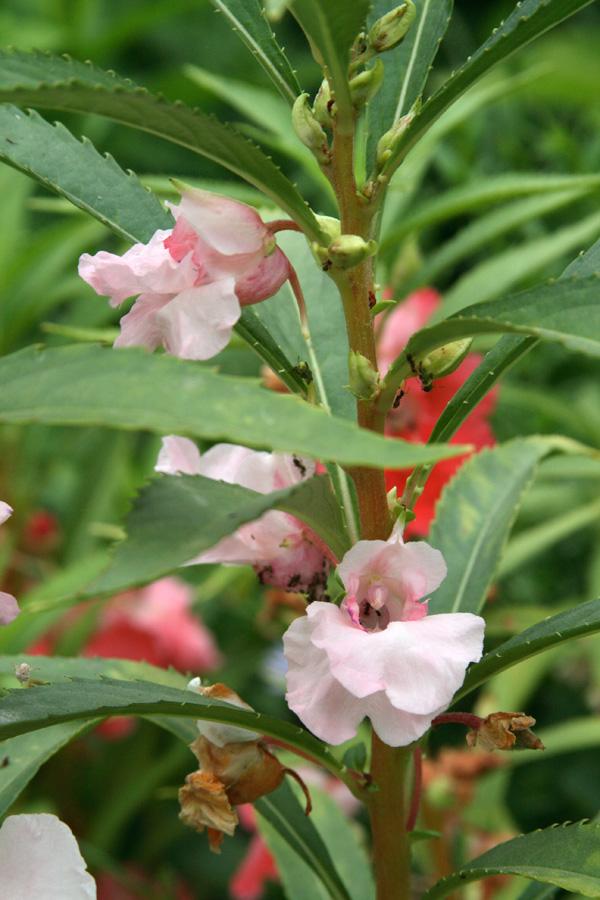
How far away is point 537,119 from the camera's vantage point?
2.19m

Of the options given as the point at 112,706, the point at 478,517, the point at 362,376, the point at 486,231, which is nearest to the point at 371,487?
the point at 362,376

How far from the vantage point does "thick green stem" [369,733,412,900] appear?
0.54 m

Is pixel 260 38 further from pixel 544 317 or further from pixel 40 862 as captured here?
pixel 40 862

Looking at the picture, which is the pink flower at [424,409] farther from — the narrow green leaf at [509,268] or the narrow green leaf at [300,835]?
the narrow green leaf at [300,835]

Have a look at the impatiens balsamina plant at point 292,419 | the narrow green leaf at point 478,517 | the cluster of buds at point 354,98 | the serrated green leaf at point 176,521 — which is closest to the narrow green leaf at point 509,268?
the narrow green leaf at point 478,517

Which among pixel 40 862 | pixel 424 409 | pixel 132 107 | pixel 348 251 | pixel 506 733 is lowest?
pixel 424 409

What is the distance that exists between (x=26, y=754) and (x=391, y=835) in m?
0.23

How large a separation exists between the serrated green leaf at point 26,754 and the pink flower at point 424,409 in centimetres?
50

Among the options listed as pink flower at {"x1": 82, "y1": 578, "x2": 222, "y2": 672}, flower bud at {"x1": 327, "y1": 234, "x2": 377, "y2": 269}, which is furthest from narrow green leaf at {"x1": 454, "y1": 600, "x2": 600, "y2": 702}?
pink flower at {"x1": 82, "y1": 578, "x2": 222, "y2": 672}

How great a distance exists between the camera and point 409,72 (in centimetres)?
58

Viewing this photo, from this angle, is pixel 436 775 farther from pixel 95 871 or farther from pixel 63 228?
pixel 63 228

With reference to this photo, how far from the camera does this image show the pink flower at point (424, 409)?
40.9 inches

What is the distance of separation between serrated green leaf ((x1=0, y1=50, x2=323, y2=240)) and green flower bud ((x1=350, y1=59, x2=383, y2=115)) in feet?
0.20

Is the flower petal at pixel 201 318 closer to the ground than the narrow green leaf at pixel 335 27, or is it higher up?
closer to the ground
